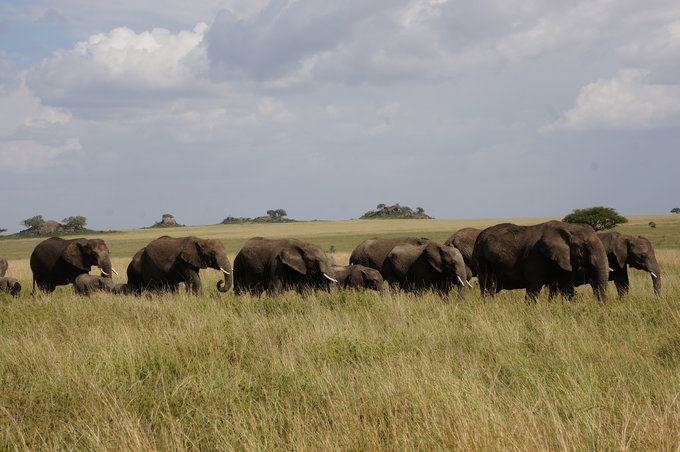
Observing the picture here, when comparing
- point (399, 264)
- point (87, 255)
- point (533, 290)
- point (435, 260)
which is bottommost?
point (533, 290)

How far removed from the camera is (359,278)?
1695 centimetres

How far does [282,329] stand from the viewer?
9633 millimetres

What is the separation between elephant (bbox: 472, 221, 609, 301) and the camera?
1309cm

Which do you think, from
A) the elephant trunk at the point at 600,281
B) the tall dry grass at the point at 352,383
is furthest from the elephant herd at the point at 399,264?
the tall dry grass at the point at 352,383

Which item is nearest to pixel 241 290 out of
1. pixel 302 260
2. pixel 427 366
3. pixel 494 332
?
pixel 302 260

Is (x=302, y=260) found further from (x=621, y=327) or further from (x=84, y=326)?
(x=621, y=327)

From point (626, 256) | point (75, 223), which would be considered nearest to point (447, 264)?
point (626, 256)

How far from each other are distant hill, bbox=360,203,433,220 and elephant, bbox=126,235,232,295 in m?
104

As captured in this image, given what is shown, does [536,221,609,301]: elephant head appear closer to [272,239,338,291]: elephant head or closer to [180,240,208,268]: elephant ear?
[272,239,338,291]: elephant head

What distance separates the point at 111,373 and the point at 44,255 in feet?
46.6

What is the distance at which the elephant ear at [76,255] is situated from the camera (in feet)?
62.3

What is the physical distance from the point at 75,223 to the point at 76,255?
88.2 metres

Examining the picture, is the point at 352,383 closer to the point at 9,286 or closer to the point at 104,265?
the point at 104,265

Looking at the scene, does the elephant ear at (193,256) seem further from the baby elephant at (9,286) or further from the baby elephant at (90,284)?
the baby elephant at (9,286)
